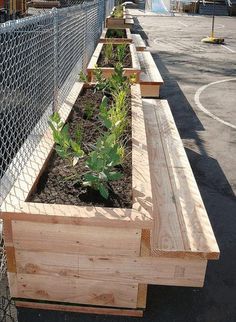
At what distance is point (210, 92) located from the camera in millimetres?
9789

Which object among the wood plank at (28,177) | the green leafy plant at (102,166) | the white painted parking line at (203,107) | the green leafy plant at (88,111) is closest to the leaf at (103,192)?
the green leafy plant at (102,166)

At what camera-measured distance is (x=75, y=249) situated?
Answer: 2773 millimetres

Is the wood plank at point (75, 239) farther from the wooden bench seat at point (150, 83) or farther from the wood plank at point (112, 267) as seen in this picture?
A: the wooden bench seat at point (150, 83)

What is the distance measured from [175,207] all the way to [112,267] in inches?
32.6

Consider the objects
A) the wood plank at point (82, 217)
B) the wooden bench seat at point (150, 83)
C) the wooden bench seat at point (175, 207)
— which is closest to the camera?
the wood plank at point (82, 217)

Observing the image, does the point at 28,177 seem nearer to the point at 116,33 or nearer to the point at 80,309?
the point at 80,309

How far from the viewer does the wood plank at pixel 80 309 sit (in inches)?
118

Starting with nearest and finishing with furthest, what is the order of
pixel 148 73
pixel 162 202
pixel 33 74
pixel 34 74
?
pixel 162 202, pixel 33 74, pixel 34 74, pixel 148 73

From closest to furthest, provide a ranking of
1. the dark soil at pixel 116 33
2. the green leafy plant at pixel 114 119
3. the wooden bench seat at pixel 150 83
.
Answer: the green leafy plant at pixel 114 119
the wooden bench seat at pixel 150 83
the dark soil at pixel 116 33

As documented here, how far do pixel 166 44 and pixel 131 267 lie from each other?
1664 centimetres

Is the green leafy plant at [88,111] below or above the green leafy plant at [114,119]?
below

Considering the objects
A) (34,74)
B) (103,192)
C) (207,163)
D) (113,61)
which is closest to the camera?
(103,192)

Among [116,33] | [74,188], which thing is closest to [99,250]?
[74,188]

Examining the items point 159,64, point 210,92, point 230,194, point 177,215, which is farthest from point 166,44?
point 177,215
